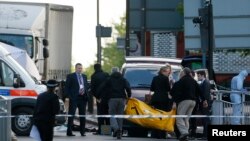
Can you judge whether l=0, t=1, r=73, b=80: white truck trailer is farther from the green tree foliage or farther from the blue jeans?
the green tree foliage

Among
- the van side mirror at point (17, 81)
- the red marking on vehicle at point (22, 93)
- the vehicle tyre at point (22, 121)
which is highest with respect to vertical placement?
the van side mirror at point (17, 81)

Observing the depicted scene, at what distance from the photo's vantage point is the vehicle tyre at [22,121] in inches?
1094

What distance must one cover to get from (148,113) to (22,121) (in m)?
3.11

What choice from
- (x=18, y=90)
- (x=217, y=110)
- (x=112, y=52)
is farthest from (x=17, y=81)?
(x=112, y=52)

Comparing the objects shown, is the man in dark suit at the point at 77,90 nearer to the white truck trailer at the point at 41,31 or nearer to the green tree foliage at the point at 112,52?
the white truck trailer at the point at 41,31

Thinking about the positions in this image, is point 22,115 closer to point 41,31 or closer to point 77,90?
point 77,90

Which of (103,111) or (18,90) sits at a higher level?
(18,90)

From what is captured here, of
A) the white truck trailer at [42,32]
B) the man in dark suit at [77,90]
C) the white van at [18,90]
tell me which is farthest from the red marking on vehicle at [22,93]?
the white truck trailer at [42,32]

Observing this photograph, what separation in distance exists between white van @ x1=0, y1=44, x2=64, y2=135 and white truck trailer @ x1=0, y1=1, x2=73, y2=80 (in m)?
7.04

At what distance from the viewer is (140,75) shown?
2933 cm

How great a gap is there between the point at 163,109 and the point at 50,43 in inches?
501

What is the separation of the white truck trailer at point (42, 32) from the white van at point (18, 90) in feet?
23.1

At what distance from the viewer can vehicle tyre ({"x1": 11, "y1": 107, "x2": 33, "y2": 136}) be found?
27.8 meters

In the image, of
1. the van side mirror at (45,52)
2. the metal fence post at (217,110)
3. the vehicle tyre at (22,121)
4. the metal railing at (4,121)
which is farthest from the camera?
the van side mirror at (45,52)
